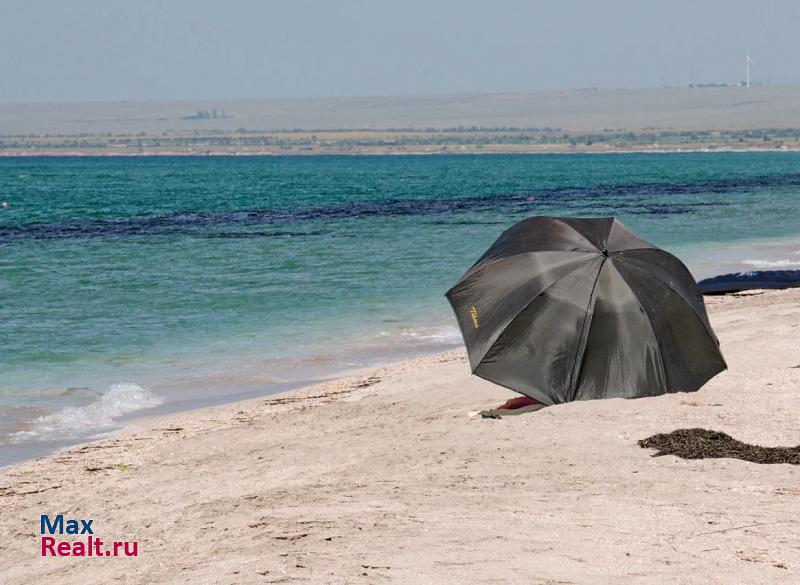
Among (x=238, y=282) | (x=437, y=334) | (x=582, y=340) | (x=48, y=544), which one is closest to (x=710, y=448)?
(x=582, y=340)

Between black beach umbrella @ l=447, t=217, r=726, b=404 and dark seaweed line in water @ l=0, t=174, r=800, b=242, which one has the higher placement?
black beach umbrella @ l=447, t=217, r=726, b=404

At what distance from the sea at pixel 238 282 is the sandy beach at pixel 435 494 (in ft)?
8.61

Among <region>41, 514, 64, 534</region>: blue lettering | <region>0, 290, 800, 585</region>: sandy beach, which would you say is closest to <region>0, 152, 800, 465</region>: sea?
<region>0, 290, 800, 585</region>: sandy beach

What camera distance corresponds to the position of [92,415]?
1516 centimetres

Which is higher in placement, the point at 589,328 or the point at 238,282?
the point at 589,328

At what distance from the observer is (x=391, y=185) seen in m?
98.8

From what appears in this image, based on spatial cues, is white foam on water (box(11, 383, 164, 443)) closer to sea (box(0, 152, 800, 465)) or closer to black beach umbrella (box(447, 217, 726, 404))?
sea (box(0, 152, 800, 465))

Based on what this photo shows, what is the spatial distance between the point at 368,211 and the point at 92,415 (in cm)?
4754

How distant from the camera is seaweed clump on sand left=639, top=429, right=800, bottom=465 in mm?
9586

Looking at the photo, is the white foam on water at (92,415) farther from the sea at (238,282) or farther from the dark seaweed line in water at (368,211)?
the dark seaweed line in water at (368,211)

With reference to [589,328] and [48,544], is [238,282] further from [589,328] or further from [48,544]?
[48,544]

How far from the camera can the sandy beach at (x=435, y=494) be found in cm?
733

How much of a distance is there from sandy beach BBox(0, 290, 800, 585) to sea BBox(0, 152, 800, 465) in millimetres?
2624

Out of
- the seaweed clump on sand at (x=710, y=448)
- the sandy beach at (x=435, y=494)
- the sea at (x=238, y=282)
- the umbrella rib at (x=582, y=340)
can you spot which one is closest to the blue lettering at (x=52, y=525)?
the sandy beach at (x=435, y=494)
